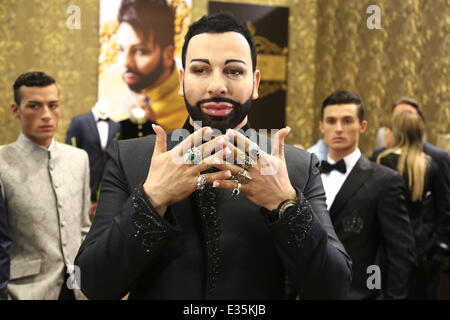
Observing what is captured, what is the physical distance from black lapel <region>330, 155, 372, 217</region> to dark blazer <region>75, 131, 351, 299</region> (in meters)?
1.38

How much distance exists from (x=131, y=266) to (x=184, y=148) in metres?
0.23

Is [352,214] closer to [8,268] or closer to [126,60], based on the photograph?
[8,268]

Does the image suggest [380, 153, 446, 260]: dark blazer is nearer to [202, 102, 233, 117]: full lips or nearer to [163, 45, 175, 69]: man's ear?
[202, 102, 233, 117]: full lips

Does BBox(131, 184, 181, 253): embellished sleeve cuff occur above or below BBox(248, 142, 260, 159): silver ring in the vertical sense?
below

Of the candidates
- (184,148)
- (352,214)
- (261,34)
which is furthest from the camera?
(261,34)

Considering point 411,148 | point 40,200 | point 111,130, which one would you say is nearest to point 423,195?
point 411,148

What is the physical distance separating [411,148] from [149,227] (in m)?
2.79

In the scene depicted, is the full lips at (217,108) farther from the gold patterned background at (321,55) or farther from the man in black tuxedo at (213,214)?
the gold patterned background at (321,55)

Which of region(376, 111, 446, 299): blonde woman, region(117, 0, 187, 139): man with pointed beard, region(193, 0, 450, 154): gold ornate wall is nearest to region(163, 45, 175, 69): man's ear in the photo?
region(117, 0, 187, 139): man with pointed beard

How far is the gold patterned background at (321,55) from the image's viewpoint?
4.70m

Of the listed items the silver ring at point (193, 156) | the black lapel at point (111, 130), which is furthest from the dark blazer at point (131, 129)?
the silver ring at point (193, 156)

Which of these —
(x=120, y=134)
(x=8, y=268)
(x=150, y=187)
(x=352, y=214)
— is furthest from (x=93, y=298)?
(x=120, y=134)

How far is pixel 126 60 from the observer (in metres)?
5.93

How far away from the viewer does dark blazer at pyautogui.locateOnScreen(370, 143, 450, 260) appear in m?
3.58
